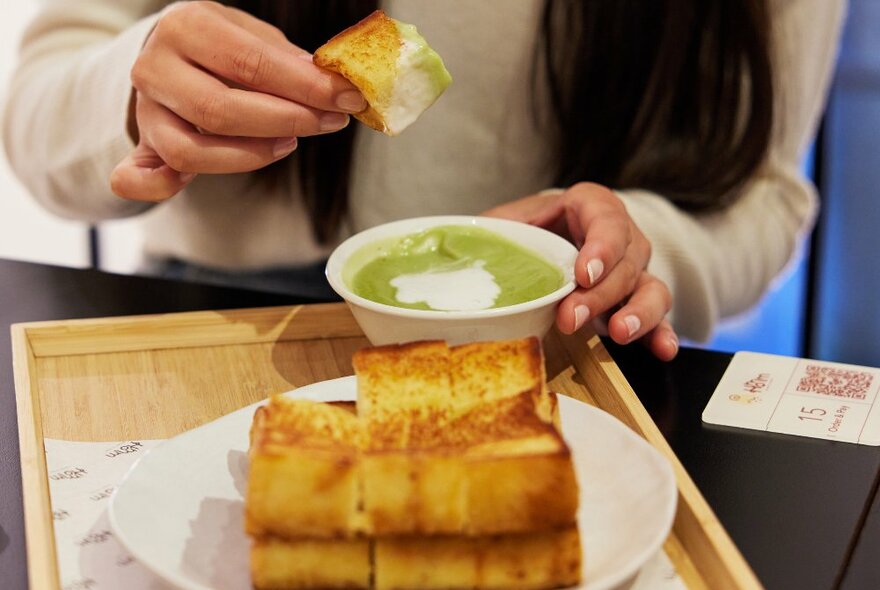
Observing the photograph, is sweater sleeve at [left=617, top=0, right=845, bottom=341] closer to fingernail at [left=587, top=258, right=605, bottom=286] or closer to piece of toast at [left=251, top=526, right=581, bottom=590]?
fingernail at [left=587, top=258, right=605, bottom=286]

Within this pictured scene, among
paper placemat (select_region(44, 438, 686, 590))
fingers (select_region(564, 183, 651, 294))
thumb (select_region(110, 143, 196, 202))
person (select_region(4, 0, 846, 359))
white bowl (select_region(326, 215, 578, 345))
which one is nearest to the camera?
paper placemat (select_region(44, 438, 686, 590))

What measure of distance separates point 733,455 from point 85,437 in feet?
2.16

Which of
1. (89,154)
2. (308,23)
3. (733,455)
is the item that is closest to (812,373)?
(733,455)

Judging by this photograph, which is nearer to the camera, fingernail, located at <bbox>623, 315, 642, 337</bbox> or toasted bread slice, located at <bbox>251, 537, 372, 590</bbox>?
toasted bread slice, located at <bbox>251, 537, 372, 590</bbox>

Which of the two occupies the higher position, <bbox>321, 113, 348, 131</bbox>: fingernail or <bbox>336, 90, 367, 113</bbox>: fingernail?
<bbox>336, 90, 367, 113</bbox>: fingernail

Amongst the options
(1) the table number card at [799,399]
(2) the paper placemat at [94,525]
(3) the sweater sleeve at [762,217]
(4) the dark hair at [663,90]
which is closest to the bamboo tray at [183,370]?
(2) the paper placemat at [94,525]

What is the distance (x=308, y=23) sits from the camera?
155 centimetres

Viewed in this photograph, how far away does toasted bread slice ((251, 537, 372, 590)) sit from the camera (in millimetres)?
673

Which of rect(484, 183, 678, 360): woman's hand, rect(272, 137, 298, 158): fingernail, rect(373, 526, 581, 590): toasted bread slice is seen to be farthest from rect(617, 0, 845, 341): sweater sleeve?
rect(373, 526, 581, 590): toasted bread slice

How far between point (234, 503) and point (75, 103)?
3.25 feet

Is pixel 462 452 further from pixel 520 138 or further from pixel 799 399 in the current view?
pixel 520 138

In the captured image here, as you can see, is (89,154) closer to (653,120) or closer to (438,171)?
(438,171)

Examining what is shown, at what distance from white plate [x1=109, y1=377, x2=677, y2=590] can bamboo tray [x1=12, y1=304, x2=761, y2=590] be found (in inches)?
3.3

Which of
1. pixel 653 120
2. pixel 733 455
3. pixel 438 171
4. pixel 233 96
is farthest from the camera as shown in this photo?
pixel 438 171
